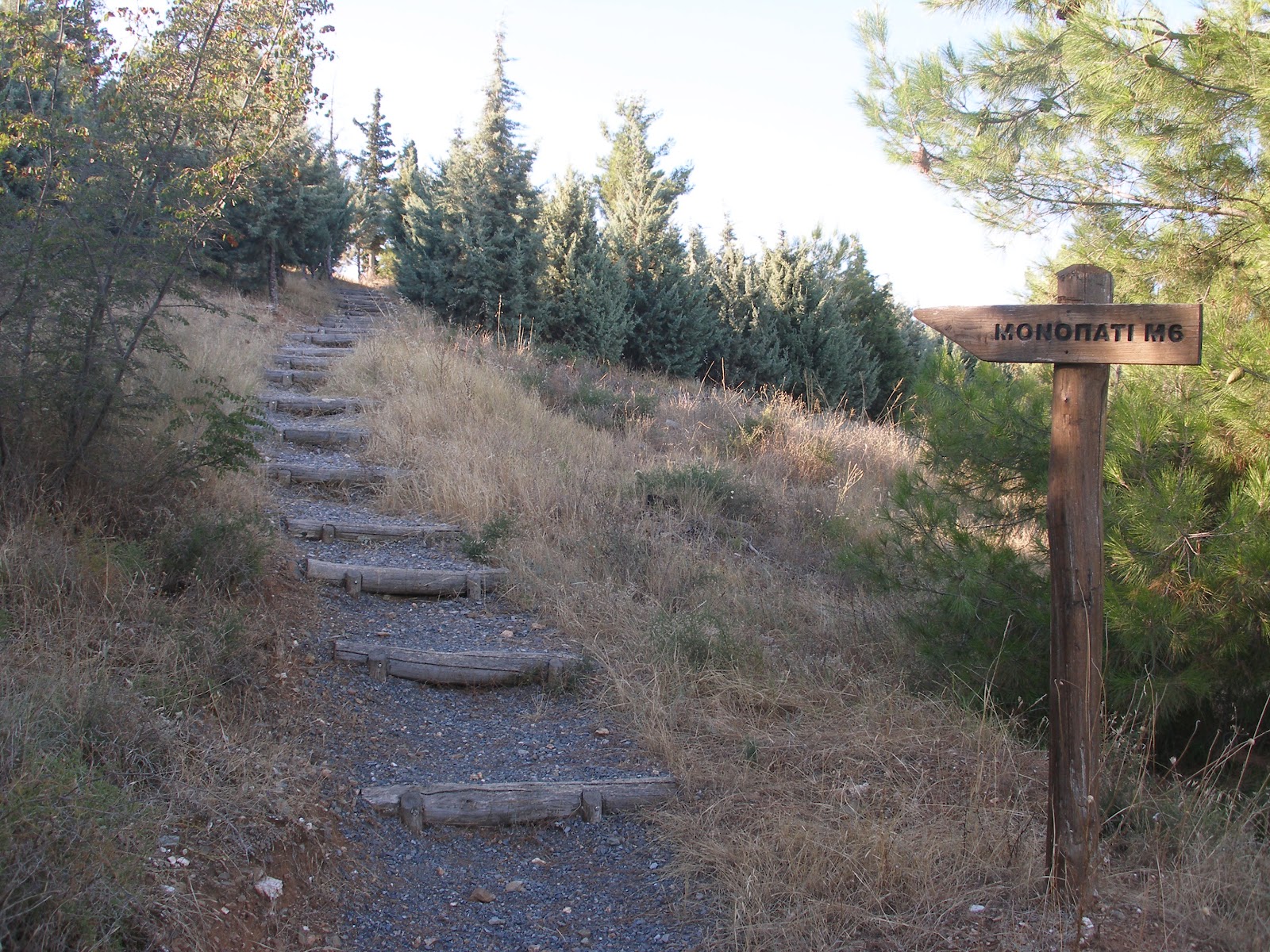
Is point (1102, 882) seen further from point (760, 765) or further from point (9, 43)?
point (9, 43)

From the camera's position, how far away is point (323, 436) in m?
7.77

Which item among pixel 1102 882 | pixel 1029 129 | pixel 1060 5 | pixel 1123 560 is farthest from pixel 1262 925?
pixel 1060 5

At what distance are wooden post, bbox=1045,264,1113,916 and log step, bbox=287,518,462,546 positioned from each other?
4157mm

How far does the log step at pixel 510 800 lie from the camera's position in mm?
3314

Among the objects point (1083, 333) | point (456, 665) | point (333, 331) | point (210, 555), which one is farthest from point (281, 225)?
point (1083, 333)

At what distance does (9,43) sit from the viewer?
474 centimetres

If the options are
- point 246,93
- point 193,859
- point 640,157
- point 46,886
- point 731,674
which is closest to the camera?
point 46,886

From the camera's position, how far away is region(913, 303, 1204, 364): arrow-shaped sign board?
2439 mm

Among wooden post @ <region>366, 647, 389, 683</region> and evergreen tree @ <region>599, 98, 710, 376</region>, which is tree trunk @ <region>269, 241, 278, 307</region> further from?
wooden post @ <region>366, 647, 389, 683</region>

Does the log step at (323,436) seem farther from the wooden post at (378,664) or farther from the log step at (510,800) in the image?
the log step at (510,800)

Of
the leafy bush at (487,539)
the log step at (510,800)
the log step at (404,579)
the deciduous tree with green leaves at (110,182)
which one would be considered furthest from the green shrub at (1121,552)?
the deciduous tree with green leaves at (110,182)

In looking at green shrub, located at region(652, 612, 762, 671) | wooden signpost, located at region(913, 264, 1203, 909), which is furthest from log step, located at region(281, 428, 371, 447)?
wooden signpost, located at region(913, 264, 1203, 909)

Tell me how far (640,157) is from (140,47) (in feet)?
56.1

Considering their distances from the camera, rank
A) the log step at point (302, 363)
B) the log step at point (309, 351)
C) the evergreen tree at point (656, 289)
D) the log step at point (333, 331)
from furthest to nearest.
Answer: the evergreen tree at point (656, 289), the log step at point (333, 331), the log step at point (309, 351), the log step at point (302, 363)
